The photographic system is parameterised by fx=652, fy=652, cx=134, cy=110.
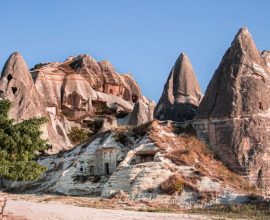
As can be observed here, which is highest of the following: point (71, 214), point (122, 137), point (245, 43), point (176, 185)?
point (245, 43)

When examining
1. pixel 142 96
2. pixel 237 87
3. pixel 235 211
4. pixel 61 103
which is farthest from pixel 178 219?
pixel 142 96

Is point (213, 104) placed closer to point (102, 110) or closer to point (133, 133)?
point (133, 133)

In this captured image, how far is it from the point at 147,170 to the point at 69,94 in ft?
133

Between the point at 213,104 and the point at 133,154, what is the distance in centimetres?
601

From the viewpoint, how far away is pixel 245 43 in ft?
137

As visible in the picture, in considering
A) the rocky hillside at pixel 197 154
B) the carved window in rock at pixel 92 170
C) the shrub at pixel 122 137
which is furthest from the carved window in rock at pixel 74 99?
the carved window in rock at pixel 92 170

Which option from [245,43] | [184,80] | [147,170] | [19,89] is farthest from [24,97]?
[147,170]

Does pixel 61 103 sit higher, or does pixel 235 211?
pixel 61 103

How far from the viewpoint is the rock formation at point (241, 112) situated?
125 ft

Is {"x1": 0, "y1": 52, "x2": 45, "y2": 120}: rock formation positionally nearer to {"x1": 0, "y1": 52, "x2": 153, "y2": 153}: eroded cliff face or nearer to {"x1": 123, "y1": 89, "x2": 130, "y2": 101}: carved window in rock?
{"x1": 0, "y1": 52, "x2": 153, "y2": 153}: eroded cliff face

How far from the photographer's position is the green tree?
2788 cm

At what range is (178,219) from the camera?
79.2ft

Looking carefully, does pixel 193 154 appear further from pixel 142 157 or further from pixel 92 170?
pixel 92 170

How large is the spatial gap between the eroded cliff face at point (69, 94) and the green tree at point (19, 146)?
75.0 feet
